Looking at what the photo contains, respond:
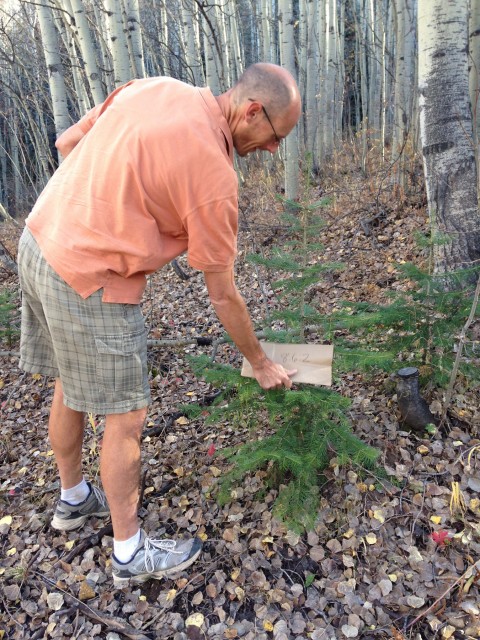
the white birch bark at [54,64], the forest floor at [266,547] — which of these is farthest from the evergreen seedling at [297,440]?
the white birch bark at [54,64]

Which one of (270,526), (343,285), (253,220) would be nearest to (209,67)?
(253,220)

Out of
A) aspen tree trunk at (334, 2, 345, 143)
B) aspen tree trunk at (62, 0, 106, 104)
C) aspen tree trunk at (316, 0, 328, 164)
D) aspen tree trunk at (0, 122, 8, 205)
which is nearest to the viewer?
aspen tree trunk at (62, 0, 106, 104)

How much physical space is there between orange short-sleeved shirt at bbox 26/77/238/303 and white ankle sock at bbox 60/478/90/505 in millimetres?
1184

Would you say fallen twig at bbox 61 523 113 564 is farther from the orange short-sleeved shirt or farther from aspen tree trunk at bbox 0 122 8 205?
aspen tree trunk at bbox 0 122 8 205

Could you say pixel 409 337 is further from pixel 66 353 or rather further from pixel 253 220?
pixel 253 220

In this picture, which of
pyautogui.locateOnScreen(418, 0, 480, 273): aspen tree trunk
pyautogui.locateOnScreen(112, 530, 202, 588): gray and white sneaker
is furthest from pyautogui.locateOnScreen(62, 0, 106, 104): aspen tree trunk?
pyautogui.locateOnScreen(112, 530, 202, 588): gray and white sneaker

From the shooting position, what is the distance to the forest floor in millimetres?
1869

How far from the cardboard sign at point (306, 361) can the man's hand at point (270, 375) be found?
0.05 m

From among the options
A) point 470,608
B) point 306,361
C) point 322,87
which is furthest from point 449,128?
point 322,87

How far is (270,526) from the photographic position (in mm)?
2240

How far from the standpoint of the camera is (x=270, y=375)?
194 cm

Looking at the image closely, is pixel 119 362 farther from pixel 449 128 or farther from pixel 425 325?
pixel 449 128

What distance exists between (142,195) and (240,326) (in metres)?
0.63

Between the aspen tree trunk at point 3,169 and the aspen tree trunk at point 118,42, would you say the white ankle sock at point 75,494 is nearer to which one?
the aspen tree trunk at point 118,42
